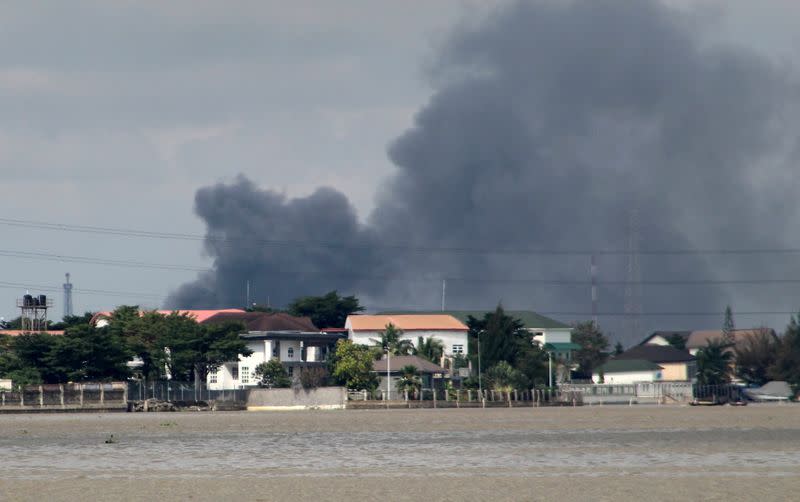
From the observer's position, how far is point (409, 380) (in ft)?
472

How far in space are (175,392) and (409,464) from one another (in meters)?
88.1

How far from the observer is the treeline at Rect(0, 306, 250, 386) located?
126 meters

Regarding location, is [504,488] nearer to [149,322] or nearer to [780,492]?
[780,492]

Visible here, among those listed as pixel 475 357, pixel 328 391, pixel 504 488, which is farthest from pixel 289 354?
pixel 504 488

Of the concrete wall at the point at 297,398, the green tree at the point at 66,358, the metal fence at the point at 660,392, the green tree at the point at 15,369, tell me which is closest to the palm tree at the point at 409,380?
the concrete wall at the point at 297,398

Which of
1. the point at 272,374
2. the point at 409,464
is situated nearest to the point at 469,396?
the point at 272,374

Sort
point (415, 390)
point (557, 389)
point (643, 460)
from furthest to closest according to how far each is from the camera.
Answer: point (557, 389)
point (415, 390)
point (643, 460)

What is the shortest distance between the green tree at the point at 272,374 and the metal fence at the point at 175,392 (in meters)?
14.8

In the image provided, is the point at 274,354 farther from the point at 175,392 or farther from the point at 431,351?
the point at 175,392

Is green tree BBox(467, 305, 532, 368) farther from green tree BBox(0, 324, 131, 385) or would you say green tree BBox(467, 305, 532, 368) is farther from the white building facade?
green tree BBox(0, 324, 131, 385)

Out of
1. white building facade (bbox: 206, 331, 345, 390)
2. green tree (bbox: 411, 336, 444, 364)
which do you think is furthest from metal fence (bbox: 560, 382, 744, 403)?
white building facade (bbox: 206, 331, 345, 390)

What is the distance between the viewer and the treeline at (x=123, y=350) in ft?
413

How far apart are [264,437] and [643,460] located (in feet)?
86.2

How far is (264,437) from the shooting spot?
6506 centimetres
